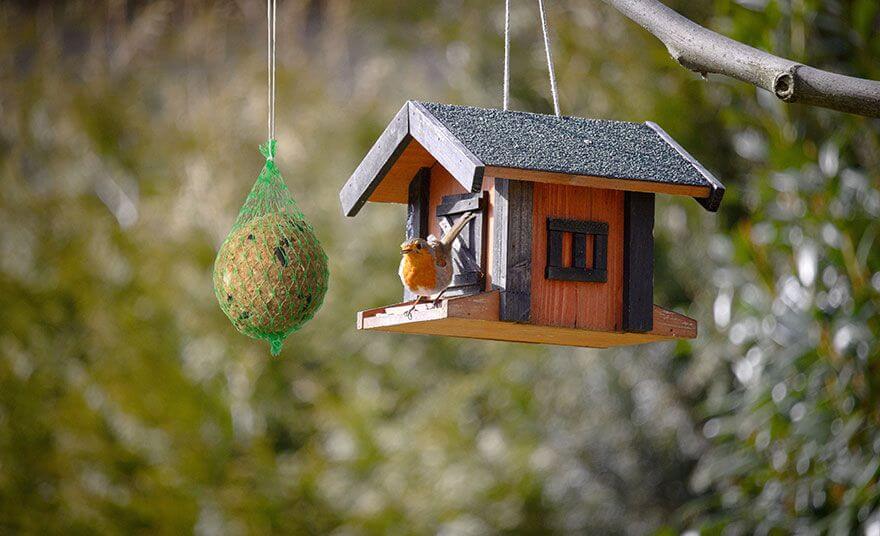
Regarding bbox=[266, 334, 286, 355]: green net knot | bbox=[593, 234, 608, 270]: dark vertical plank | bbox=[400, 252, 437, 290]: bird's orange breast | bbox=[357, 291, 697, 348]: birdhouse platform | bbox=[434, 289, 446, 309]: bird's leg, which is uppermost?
bbox=[593, 234, 608, 270]: dark vertical plank

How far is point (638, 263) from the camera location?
1964 millimetres

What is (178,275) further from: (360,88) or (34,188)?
(360,88)

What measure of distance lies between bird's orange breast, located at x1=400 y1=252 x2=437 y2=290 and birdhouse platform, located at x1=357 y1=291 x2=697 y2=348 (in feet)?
0.13

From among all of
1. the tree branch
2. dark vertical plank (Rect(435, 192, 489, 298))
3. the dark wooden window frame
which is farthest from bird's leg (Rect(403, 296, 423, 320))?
the tree branch

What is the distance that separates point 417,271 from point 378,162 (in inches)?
10.6

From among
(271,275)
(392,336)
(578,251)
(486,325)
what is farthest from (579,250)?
(392,336)

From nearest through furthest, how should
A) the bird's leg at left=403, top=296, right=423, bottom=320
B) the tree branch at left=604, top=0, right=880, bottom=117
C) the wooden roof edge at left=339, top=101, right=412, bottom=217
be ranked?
the tree branch at left=604, top=0, right=880, bottom=117 < the bird's leg at left=403, top=296, right=423, bottom=320 < the wooden roof edge at left=339, top=101, right=412, bottom=217

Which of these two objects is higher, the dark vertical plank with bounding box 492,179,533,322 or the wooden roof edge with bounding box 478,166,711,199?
the wooden roof edge with bounding box 478,166,711,199

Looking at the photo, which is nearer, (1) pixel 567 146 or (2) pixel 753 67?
(2) pixel 753 67

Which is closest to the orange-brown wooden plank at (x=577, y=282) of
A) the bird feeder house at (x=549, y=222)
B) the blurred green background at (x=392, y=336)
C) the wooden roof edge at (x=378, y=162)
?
the bird feeder house at (x=549, y=222)

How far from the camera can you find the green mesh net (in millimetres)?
2000

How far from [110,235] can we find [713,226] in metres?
2.54

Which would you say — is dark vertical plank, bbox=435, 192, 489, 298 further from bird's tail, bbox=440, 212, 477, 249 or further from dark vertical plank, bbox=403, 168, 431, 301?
dark vertical plank, bbox=403, 168, 431, 301

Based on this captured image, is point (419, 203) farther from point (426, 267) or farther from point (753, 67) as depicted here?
point (753, 67)
